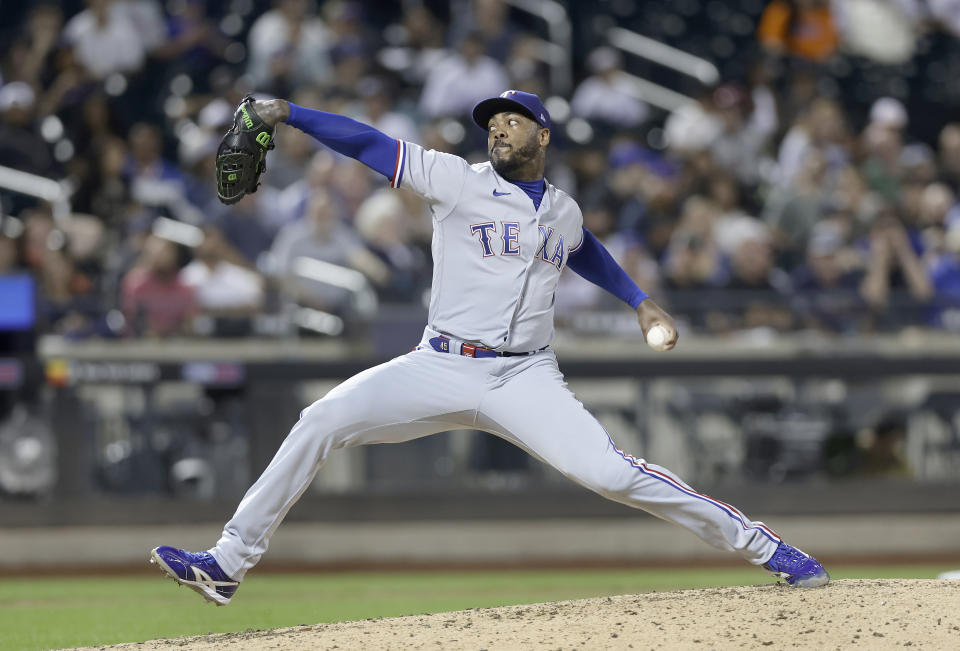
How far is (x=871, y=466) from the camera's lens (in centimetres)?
863

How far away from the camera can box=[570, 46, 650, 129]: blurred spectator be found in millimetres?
11406

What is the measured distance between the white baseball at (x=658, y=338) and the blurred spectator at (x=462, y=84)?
20.7 ft

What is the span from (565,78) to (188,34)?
334 cm

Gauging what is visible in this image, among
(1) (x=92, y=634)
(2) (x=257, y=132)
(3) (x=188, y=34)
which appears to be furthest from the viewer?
(3) (x=188, y=34)

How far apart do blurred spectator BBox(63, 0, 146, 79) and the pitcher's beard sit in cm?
705

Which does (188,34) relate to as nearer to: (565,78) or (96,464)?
(565,78)

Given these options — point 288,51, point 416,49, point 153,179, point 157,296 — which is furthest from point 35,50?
point 157,296

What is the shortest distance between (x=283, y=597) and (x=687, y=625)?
335 centimetres

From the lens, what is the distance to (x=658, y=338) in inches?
183

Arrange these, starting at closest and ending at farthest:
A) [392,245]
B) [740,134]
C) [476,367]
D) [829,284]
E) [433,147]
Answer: [476,367] < [829,284] < [392,245] < [433,147] < [740,134]

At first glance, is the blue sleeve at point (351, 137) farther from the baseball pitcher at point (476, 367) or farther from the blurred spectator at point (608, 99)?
the blurred spectator at point (608, 99)

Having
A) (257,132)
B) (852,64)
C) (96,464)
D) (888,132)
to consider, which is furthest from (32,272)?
(852,64)

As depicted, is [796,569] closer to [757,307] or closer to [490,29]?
[757,307]

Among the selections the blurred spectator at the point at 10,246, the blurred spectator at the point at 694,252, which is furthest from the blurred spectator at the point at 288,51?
the blurred spectator at the point at 694,252
